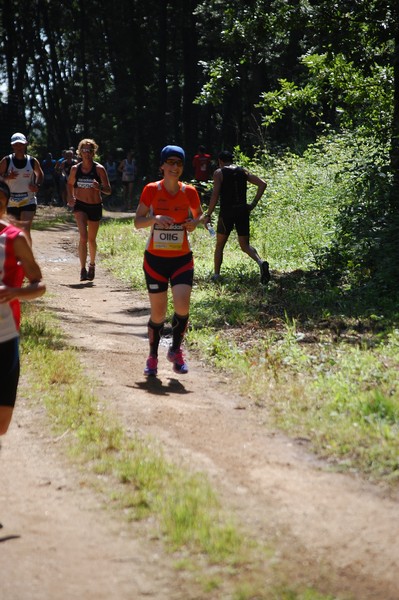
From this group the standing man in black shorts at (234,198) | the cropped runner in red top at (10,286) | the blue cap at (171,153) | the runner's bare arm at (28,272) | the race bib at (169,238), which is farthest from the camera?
the standing man in black shorts at (234,198)

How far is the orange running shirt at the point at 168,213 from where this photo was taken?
812 cm

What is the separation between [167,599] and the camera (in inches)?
163

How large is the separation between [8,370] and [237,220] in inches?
332

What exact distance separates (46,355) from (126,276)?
21.2ft

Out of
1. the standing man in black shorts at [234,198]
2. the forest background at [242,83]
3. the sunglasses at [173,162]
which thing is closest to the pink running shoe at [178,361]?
the sunglasses at [173,162]

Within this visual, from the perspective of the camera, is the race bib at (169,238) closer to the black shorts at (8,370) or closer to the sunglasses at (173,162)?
the sunglasses at (173,162)

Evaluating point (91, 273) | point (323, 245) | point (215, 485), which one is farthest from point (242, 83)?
point (215, 485)

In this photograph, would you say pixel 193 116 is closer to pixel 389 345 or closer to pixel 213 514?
pixel 389 345

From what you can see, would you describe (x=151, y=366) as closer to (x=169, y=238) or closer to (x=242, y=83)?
(x=169, y=238)

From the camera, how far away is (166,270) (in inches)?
325

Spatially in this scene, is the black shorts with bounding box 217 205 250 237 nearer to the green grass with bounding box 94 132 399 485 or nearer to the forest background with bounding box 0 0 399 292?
the green grass with bounding box 94 132 399 485

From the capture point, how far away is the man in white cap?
13.3 meters

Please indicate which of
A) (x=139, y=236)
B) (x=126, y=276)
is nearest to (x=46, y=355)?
(x=126, y=276)

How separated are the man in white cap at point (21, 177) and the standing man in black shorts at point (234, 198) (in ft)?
8.79
